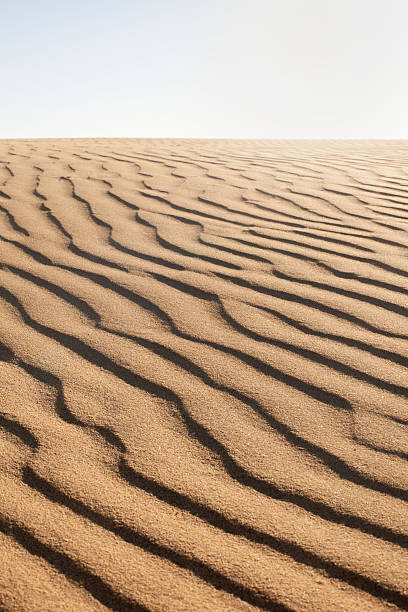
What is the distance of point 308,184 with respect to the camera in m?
4.23

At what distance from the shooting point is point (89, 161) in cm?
483

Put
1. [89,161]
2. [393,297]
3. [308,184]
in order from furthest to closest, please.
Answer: [89,161]
[308,184]
[393,297]

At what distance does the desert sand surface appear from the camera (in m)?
1.07

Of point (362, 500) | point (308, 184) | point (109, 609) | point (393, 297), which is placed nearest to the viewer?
point (109, 609)

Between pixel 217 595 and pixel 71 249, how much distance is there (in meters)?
1.90

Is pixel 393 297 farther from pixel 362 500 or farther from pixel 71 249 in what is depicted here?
pixel 71 249

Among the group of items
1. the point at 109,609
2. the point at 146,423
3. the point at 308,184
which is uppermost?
the point at 308,184

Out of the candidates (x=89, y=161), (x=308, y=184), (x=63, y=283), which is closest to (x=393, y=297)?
(x=63, y=283)

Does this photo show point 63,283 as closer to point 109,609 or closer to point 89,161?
point 109,609

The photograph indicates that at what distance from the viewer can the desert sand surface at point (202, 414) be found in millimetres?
1069

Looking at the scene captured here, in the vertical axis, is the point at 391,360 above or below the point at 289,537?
above

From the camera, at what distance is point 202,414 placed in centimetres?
152

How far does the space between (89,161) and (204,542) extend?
417cm

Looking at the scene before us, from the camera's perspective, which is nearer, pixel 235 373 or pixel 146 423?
pixel 146 423
